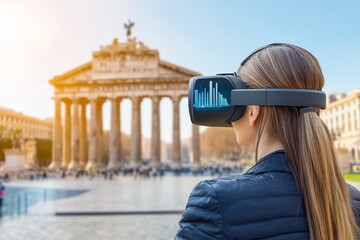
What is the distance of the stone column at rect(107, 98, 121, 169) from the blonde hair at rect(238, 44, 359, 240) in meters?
59.6

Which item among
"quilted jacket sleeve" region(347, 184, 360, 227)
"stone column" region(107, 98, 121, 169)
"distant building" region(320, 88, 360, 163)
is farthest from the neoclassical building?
"quilted jacket sleeve" region(347, 184, 360, 227)

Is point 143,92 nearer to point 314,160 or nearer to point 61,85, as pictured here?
point 61,85

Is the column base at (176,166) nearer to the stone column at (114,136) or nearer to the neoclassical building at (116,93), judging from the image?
the neoclassical building at (116,93)

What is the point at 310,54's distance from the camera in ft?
5.28

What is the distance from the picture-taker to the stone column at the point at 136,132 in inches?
2345

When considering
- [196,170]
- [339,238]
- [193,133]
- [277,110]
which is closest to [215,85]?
[277,110]

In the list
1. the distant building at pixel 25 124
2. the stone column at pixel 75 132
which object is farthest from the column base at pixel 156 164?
the distant building at pixel 25 124

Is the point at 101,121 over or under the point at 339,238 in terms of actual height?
over

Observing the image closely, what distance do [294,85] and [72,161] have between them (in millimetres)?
61918

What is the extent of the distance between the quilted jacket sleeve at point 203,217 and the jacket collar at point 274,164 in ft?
0.75

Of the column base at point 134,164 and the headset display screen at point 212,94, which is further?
the column base at point 134,164

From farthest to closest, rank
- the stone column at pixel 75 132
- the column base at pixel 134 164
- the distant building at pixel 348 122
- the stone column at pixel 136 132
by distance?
1. the distant building at pixel 348 122
2. the stone column at pixel 75 132
3. the stone column at pixel 136 132
4. the column base at pixel 134 164

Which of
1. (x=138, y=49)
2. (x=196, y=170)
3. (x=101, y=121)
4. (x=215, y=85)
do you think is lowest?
(x=196, y=170)

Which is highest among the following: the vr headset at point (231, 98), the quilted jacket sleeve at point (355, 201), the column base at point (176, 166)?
the vr headset at point (231, 98)
